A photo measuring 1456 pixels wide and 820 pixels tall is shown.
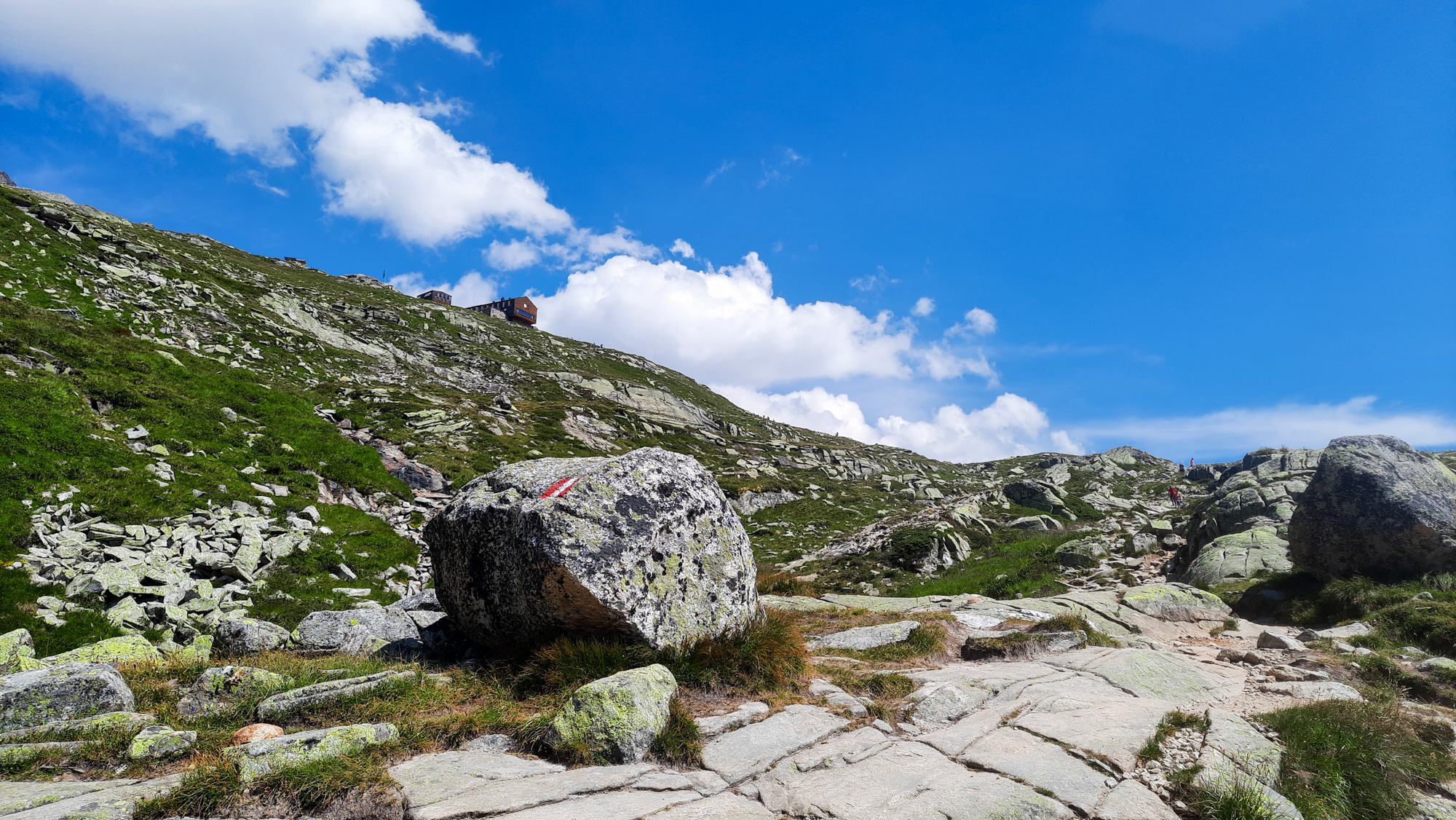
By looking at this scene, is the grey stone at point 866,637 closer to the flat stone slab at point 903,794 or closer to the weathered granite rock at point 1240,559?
the flat stone slab at point 903,794

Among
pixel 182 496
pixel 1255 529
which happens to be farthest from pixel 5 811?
pixel 1255 529

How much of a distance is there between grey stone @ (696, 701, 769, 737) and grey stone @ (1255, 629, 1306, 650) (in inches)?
492

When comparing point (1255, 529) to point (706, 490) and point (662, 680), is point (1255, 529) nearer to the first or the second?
point (706, 490)

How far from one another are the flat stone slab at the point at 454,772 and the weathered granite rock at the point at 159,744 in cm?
206

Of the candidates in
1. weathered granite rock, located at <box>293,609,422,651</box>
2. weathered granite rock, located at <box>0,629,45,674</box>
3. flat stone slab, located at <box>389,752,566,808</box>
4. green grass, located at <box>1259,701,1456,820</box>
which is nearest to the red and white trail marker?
flat stone slab, located at <box>389,752,566,808</box>

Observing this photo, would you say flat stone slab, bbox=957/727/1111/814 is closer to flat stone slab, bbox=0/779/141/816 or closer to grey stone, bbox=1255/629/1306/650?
flat stone slab, bbox=0/779/141/816

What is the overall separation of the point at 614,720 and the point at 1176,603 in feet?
59.3

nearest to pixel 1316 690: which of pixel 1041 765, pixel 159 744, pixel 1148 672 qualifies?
pixel 1148 672

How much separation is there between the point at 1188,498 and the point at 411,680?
74372 millimetres

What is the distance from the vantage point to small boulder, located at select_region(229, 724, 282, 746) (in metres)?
5.80

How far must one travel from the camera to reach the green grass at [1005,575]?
838 inches

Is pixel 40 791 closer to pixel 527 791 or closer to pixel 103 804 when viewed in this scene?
pixel 103 804

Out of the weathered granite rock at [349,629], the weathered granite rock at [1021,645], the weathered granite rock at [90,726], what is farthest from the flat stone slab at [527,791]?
the weathered granite rock at [1021,645]

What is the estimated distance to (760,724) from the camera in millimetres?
7211
